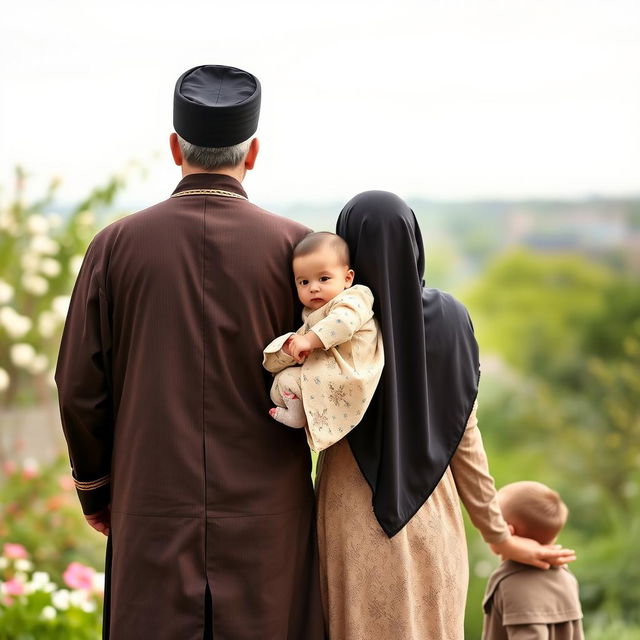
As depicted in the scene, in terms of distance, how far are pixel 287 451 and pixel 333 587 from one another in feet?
1.11

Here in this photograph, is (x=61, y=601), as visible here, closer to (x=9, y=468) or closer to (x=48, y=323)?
(x=9, y=468)

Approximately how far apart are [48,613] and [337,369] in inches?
60.3

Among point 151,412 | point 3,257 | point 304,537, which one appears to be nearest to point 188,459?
point 151,412

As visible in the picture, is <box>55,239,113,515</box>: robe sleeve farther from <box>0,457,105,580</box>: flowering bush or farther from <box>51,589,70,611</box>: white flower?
<box>0,457,105,580</box>: flowering bush

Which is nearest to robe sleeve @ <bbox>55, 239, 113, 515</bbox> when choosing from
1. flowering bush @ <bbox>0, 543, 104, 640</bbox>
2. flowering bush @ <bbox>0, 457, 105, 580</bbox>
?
flowering bush @ <bbox>0, 543, 104, 640</bbox>

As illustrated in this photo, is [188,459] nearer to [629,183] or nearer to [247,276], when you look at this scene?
[247,276]

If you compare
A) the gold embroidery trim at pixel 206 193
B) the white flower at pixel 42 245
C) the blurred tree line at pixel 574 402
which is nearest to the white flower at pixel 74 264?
the white flower at pixel 42 245

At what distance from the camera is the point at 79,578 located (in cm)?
327

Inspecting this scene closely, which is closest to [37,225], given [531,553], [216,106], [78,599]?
[78,599]

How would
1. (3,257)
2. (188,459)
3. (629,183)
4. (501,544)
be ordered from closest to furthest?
(188,459) < (501,544) < (3,257) < (629,183)

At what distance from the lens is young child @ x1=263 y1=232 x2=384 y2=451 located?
1.98m

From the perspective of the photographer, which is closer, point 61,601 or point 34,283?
point 61,601

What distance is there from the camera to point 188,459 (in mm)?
2031

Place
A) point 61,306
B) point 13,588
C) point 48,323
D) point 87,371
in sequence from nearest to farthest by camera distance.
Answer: point 87,371 → point 13,588 → point 61,306 → point 48,323
